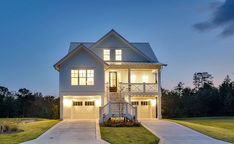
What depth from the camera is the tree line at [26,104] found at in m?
50.6

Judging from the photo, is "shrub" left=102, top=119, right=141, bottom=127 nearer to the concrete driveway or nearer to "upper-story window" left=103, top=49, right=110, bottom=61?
→ the concrete driveway

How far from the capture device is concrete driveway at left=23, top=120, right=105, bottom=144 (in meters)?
19.4

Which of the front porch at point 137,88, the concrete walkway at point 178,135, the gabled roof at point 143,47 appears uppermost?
the gabled roof at point 143,47

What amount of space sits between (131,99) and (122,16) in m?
8.32

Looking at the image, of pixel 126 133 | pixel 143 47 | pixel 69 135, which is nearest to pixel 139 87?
pixel 143 47

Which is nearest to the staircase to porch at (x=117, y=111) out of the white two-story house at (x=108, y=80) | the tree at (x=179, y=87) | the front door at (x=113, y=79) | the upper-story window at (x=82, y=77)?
the white two-story house at (x=108, y=80)

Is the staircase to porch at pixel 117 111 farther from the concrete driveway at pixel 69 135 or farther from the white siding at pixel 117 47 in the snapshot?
the white siding at pixel 117 47

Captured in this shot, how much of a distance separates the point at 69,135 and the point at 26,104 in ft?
111

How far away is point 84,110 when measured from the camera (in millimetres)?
34219

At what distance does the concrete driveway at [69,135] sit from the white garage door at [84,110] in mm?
7280

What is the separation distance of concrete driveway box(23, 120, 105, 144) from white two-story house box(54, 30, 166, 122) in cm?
501

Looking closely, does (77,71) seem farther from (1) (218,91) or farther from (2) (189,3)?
(1) (218,91)

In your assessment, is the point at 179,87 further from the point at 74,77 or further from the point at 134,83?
the point at 74,77

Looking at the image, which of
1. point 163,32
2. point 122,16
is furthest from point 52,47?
point 163,32
